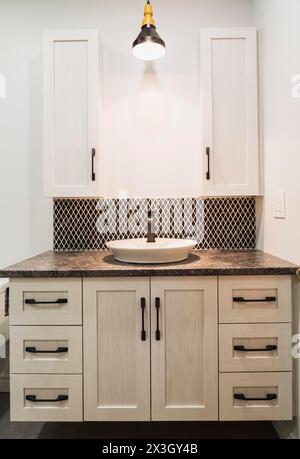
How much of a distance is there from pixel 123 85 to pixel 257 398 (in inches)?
73.5

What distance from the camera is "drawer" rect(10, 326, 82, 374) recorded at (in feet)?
4.68

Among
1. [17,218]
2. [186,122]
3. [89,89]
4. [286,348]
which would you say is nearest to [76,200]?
[17,218]

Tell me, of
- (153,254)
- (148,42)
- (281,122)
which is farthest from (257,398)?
(148,42)

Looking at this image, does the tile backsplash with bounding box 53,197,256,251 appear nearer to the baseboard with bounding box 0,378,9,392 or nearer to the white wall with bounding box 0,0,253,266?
the white wall with bounding box 0,0,253,266

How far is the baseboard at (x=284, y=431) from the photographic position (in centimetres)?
150

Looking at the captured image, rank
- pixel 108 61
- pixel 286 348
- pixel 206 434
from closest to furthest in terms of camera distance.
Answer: pixel 286 348 < pixel 206 434 < pixel 108 61

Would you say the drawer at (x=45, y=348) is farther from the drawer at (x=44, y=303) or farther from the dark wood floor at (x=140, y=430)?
the dark wood floor at (x=140, y=430)

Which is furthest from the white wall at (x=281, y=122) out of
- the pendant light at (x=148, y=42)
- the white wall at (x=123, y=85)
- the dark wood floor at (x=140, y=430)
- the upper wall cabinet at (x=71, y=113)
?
the upper wall cabinet at (x=71, y=113)

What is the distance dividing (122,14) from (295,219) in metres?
1.64

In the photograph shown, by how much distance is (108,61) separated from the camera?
1997 mm

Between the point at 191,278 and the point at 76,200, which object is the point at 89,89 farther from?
the point at 191,278

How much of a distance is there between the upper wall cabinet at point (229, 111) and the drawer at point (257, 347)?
74cm

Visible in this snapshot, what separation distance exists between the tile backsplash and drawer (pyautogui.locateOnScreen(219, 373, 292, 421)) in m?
→ 0.80

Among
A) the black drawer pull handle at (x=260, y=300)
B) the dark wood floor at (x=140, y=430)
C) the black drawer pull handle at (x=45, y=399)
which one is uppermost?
the black drawer pull handle at (x=260, y=300)
